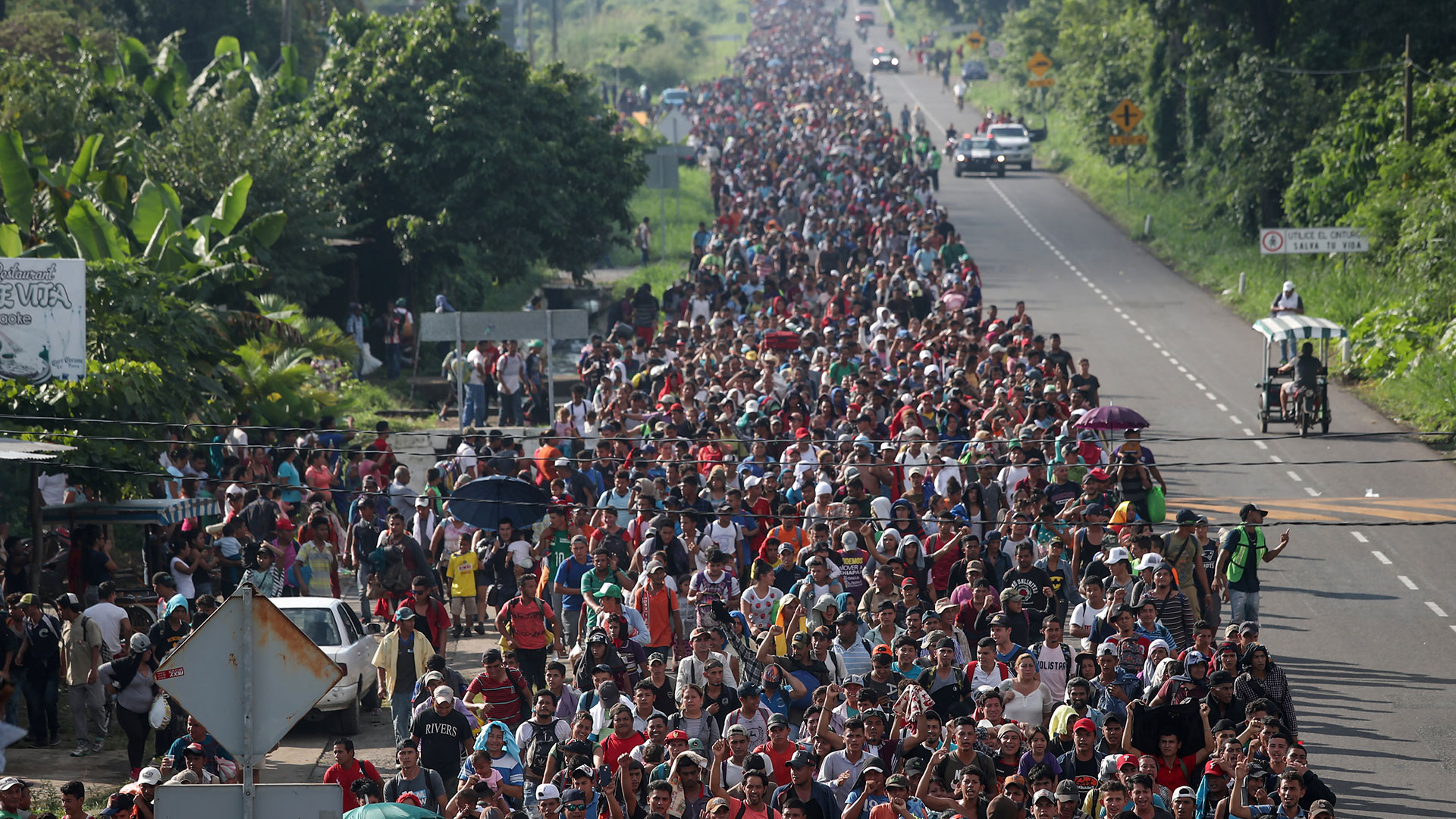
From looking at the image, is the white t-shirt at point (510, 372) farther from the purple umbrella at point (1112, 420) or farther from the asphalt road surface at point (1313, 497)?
the purple umbrella at point (1112, 420)

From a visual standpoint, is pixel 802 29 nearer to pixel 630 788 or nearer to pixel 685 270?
pixel 685 270

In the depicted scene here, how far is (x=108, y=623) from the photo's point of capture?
579 inches

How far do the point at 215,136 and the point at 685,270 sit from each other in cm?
1511


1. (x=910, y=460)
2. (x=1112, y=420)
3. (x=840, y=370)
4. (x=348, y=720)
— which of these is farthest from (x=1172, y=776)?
(x=840, y=370)

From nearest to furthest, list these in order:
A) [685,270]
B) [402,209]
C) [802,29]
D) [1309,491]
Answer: [1309,491] < [402,209] < [685,270] < [802,29]

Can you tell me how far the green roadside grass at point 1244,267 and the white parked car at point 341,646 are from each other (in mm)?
16558

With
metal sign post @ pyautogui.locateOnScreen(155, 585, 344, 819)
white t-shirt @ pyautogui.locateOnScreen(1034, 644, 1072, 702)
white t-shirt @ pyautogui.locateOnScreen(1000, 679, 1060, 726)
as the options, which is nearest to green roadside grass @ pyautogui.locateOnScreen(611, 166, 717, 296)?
white t-shirt @ pyautogui.locateOnScreen(1034, 644, 1072, 702)

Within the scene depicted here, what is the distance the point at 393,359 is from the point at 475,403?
22.5ft

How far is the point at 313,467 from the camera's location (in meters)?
20.2

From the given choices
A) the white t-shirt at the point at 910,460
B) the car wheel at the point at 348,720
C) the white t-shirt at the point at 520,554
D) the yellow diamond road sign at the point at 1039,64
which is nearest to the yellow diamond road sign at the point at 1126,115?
the yellow diamond road sign at the point at 1039,64

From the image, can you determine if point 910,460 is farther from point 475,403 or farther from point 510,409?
point 475,403

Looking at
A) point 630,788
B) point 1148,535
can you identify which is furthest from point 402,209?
point 630,788

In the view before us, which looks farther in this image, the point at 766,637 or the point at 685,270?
the point at 685,270

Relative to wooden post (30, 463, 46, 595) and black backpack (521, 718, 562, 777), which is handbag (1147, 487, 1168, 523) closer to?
black backpack (521, 718, 562, 777)
